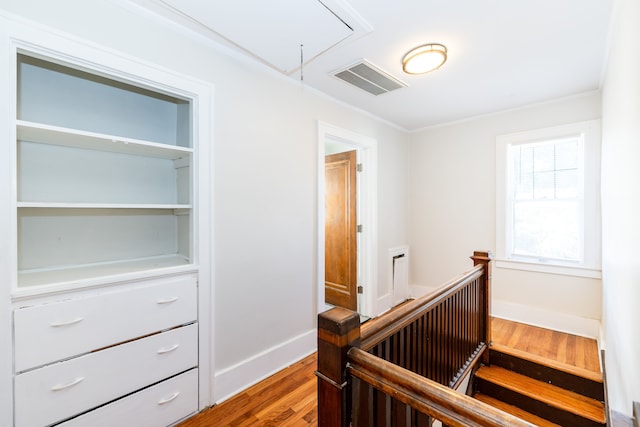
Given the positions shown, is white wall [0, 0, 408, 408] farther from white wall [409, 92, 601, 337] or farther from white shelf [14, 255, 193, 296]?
white wall [409, 92, 601, 337]

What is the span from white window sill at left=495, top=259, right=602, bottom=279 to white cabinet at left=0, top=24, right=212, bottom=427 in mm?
3347

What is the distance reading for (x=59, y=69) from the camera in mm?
1690

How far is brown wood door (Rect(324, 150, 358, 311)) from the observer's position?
3.55 metres

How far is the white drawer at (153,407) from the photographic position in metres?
1.49

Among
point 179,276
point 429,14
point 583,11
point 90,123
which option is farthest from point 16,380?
point 583,11

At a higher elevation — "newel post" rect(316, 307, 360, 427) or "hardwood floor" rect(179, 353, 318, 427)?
"newel post" rect(316, 307, 360, 427)

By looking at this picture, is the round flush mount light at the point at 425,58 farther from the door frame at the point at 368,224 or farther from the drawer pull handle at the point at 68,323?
the drawer pull handle at the point at 68,323

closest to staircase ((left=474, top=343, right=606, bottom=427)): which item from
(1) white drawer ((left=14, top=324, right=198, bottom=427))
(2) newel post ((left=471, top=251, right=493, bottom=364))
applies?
(2) newel post ((left=471, top=251, right=493, bottom=364))

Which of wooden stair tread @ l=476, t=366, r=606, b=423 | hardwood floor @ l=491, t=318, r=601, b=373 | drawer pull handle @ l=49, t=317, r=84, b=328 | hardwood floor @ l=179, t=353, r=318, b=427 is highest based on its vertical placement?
drawer pull handle @ l=49, t=317, r=84, b=328

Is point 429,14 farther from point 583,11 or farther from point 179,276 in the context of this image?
point 179,276

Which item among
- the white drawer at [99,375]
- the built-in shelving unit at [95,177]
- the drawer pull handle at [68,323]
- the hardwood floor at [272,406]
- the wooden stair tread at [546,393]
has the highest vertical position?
the built-in shelving unit at [95,177]

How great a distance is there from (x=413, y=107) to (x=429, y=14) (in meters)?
1.61

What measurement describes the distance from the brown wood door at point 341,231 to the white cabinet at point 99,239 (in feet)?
6.63

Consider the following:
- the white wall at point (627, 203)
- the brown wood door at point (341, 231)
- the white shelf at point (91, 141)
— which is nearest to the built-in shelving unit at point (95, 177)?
the white shelf at point (91, 141)
